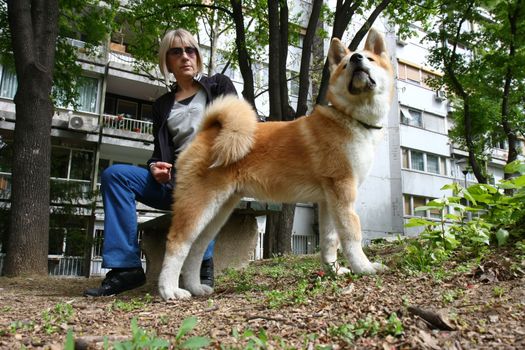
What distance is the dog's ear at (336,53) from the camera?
12.3 feet

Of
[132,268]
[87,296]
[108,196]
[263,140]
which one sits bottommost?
[87,296]

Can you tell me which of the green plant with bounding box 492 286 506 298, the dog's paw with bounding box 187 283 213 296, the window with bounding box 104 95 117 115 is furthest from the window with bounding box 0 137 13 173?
the green plant with bounding box 492 286 506 298

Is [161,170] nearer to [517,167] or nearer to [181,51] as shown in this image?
[181,51]

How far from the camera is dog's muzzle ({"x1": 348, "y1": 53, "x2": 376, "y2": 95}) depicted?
331 cm

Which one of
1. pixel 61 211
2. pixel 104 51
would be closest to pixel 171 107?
pixel 61 211

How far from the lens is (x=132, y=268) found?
142 inches

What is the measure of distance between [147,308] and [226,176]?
1171 mm

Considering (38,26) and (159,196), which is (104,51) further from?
(159,196)

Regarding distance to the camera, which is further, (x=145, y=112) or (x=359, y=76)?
(x=145, y=112)

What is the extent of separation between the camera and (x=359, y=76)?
3312mm

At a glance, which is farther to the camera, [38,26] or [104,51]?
[104,51]

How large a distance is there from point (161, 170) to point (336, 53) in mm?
1907

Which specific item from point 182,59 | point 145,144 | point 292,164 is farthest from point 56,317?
point 145,144

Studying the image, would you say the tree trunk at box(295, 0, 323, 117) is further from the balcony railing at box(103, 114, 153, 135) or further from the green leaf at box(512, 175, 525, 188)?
the balcony railing at box(103, 114, 153, 135)
